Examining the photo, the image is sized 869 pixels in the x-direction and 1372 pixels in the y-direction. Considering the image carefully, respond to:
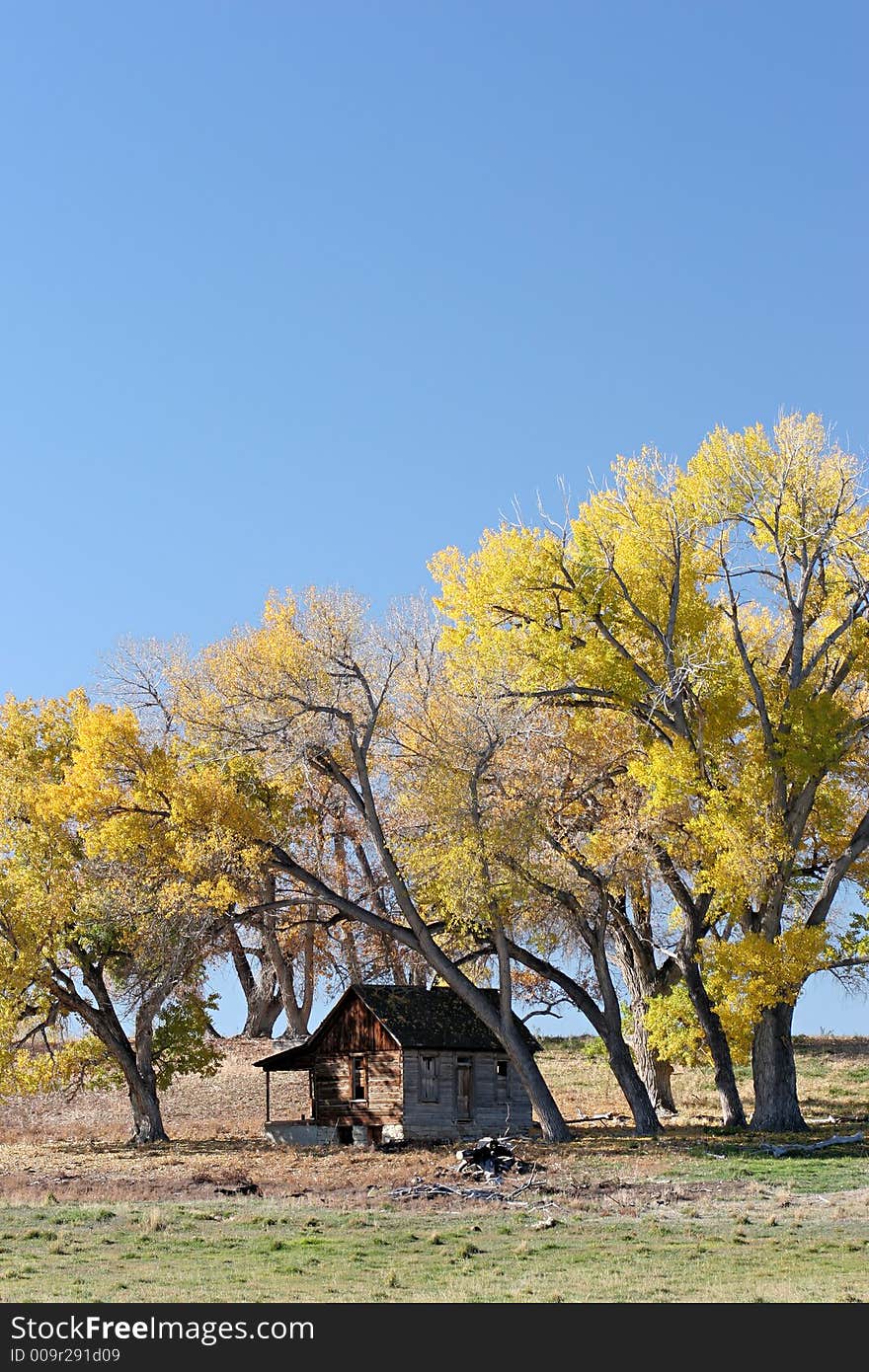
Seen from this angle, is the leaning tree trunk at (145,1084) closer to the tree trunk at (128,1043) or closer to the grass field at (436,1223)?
the tree trunk at (128,1043)

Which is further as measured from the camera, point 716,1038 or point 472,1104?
point 472,1104

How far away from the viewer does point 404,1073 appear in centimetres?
3922

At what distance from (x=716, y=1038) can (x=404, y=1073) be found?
27.6ft

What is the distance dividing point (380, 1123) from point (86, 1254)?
69.0ft

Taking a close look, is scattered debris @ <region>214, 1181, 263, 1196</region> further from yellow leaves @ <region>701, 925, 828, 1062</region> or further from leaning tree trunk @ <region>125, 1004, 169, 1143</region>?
yellow leaves @ <region>701, 925, 828, 1062</region>

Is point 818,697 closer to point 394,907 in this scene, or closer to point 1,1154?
point 394,907

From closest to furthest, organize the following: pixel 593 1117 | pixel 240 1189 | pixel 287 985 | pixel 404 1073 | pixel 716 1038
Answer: pixel 240 1189 → pixel 716 1038 → pixel 404 1073 → pixel 593 1117 → pixel 287 985

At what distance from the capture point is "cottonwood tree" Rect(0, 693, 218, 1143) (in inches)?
1501

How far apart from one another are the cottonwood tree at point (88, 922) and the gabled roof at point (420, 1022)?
3135 mm

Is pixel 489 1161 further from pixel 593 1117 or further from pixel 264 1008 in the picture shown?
pixel 264 1008

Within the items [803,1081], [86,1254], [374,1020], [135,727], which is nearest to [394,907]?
[374,1020]

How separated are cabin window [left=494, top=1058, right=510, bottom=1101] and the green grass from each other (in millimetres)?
16550

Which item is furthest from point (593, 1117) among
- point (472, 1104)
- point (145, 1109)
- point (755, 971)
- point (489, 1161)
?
point (489, 1161)

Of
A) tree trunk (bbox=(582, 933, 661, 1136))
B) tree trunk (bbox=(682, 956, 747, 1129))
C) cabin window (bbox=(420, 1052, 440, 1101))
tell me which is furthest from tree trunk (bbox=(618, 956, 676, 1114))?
cabin window (bbox=(420, 1052, 440, 1101))
